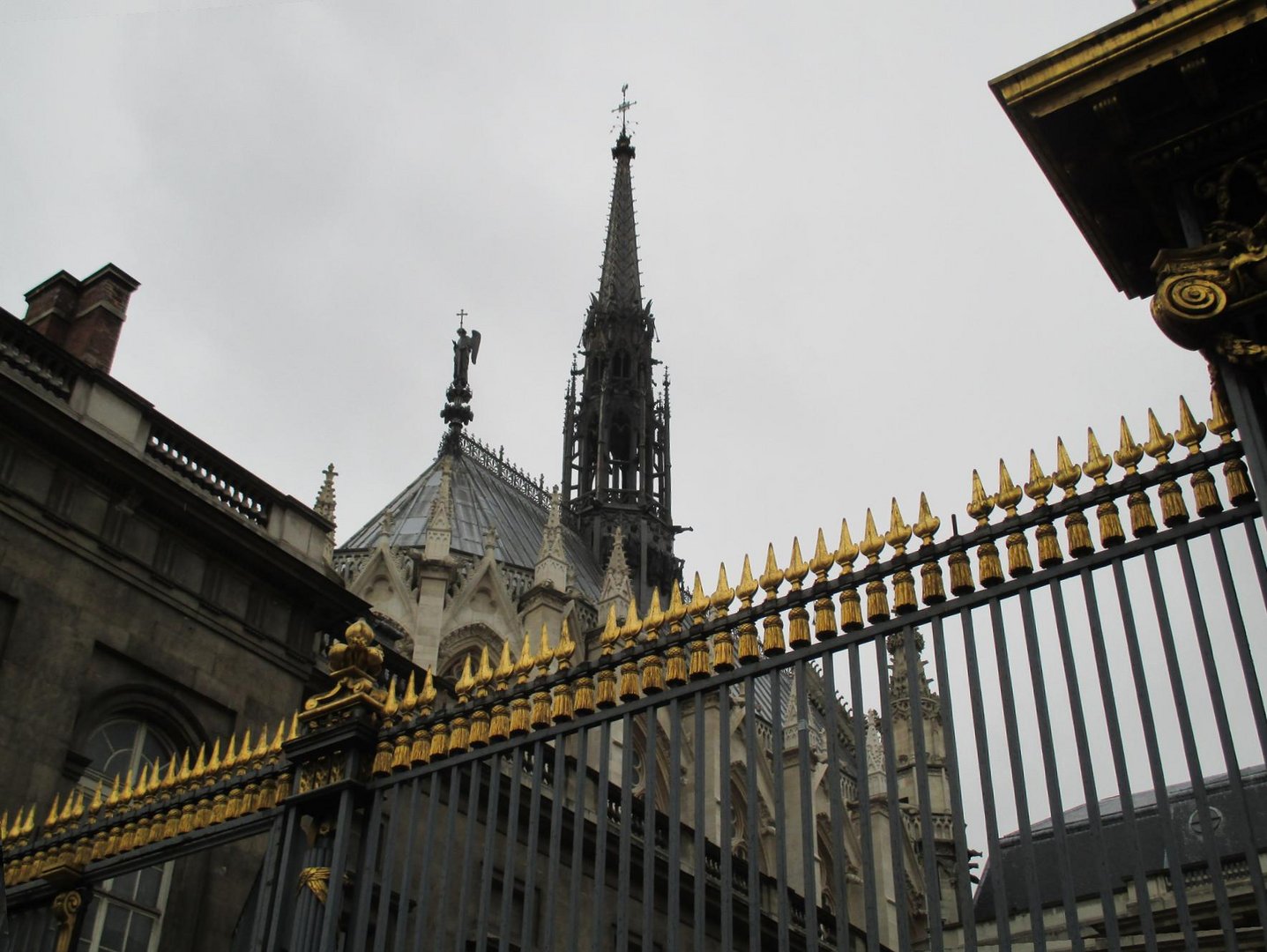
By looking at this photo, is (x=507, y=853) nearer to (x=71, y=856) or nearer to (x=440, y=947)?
(x=440, y=947)

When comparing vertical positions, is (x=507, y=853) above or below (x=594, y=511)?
below

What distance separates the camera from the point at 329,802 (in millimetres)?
7031

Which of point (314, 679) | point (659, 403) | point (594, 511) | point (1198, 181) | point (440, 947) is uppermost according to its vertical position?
point (659, 403)

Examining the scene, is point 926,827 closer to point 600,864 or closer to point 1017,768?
point 1017,768

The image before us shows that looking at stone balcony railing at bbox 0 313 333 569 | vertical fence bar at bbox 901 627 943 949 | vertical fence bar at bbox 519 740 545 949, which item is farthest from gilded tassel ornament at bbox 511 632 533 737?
stone balcony railing at bbox 0 313 333 569

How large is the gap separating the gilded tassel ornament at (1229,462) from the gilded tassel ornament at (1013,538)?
793mm

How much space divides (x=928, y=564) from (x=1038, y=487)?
548 mm

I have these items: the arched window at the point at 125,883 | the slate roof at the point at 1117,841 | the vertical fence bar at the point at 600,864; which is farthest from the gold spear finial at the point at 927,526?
the slate roof at the point at 1117,841

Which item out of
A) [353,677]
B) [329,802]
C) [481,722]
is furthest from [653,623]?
[329,802]

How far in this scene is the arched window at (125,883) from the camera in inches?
490

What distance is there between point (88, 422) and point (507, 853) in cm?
1079

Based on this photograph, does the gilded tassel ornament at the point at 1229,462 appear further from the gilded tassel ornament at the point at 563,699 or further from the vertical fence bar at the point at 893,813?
the gilded tassel ornament at the point at 563,699

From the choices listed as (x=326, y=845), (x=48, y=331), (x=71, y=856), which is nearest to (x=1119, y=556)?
(x=326, y=845)

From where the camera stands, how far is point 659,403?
58.8 meters
